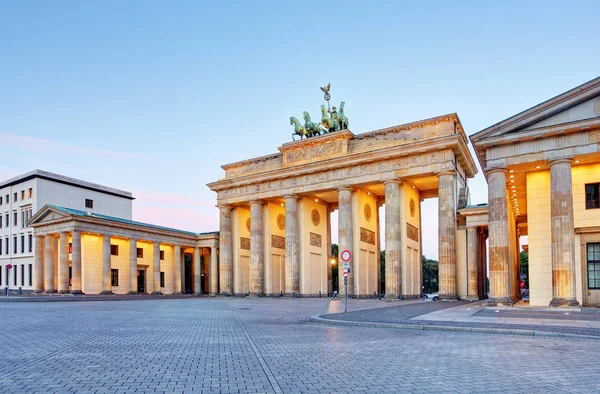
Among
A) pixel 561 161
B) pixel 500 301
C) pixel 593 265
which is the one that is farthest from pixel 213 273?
pixel 561 161

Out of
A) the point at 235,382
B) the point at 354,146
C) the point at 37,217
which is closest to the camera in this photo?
the point at 235,382

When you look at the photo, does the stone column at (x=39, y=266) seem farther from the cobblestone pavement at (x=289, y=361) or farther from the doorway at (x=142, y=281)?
the cobblestone pavement at (x=289, y=361)

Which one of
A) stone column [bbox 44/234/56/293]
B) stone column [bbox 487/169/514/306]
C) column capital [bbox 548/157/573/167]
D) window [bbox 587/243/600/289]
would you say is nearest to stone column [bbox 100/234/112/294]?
stone column [bbox 44/234/56/293]

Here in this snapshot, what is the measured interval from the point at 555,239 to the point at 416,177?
65.0 feet

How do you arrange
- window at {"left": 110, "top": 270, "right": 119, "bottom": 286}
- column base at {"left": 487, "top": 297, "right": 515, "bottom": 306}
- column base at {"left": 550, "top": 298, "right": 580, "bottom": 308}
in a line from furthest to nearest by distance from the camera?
window at {"left": 110, "top": 270, "right": 119, "bottom": 286}
column base at {"left": 487, "top": 297, "right": 515, "bottom": 306}
column base at {"left": 550, "top": 298, "right": 580, "bottom": 308}

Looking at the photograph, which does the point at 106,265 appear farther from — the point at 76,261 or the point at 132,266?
the point at 132,266

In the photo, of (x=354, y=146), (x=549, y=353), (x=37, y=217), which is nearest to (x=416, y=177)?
(x=354, y=146)

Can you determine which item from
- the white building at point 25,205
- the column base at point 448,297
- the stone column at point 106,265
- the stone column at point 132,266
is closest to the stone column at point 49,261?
the stone column at point 106,265

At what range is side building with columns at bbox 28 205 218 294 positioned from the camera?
54000 millimetres

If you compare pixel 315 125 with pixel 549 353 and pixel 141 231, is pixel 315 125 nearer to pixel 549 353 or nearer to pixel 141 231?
pixel 141 231

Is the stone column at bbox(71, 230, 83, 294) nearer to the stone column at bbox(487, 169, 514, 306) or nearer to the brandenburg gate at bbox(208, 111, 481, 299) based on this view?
the brandenburg gate at bbox(208, 111, 481, 299)

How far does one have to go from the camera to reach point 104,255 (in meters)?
55.8

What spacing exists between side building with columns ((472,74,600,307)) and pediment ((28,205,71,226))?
44.1 meters

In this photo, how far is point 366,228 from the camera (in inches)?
1976
